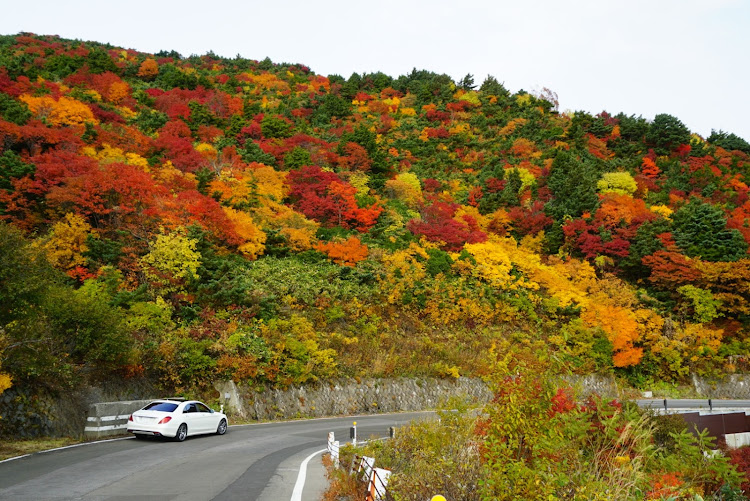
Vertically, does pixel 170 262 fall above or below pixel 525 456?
above

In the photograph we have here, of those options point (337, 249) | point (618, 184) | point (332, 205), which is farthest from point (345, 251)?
point (618, 184)

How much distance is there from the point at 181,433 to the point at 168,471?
17.0ft

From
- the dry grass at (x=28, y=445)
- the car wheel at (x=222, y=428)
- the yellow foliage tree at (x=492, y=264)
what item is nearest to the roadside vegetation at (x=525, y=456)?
the dry grass at (x=28, y=445)

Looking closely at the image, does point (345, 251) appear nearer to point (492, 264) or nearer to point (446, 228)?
point (446, 228)

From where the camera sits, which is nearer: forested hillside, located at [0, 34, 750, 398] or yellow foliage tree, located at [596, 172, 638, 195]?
forested hillside, located at [0, 34, 750, 398]

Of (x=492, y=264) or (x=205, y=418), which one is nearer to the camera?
(x=205, y=418)

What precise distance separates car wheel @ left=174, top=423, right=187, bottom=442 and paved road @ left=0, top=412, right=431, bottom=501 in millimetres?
288

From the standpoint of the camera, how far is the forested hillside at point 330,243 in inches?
869

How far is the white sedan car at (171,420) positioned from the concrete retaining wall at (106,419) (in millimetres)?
1194

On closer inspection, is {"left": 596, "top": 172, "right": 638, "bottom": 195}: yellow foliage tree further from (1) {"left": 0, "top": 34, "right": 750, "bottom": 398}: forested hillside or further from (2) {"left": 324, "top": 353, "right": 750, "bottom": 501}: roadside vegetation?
(2) {"left": 324, "top": 353, "right": 750, "bottom": 501}: roadside vegetation

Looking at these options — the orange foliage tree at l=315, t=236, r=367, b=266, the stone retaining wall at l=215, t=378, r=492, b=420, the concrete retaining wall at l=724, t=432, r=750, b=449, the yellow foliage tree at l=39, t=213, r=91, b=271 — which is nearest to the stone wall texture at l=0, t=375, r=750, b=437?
the stone retaining wall at l=215, t=378, r=492, b=420

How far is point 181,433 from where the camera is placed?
1563 cm

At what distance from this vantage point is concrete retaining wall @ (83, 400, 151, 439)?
52.3 feet

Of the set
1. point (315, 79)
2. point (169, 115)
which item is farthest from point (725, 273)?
point (315, 79)
